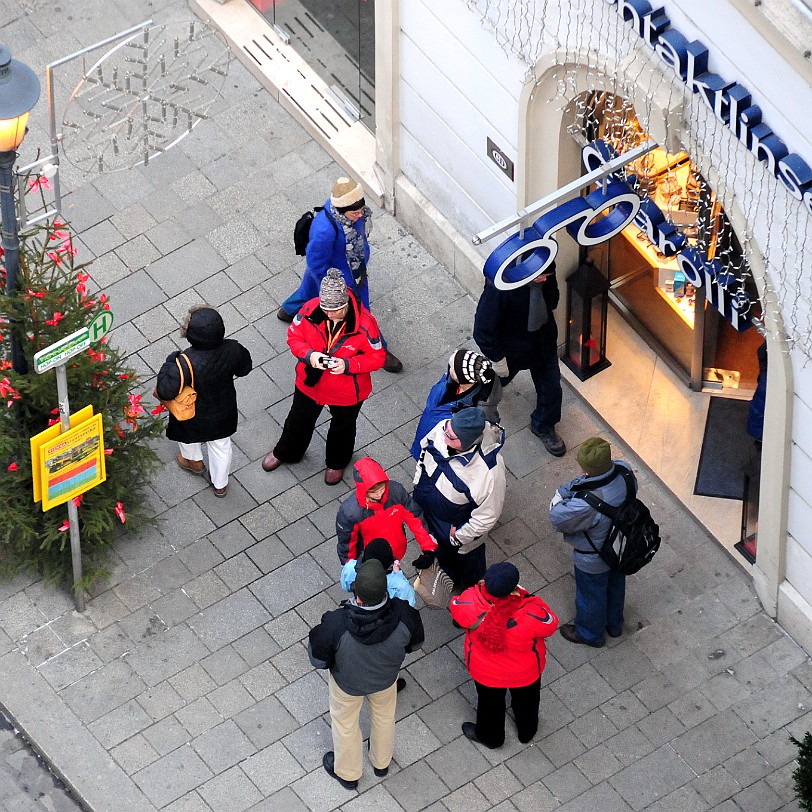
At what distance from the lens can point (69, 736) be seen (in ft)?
39.0

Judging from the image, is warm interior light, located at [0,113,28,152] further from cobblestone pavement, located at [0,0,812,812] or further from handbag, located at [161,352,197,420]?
cobblestone pavement, located at [0,0,812,812]

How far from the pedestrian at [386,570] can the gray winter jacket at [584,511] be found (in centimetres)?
106

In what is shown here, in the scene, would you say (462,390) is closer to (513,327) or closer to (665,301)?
(513,327)

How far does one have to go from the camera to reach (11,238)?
11086 mm

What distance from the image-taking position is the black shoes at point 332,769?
11602 mm

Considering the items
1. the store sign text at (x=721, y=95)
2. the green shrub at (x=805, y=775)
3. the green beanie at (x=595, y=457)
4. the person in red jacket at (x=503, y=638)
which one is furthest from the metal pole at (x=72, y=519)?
the green shrub at (x=805, y=775)

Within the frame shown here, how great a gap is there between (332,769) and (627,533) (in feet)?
7.97

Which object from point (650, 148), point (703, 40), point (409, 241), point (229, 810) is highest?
point (703, 40)

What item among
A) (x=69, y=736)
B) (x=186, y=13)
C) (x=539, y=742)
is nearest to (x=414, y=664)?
(x=539, y=742)

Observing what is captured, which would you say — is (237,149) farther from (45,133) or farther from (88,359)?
(88,359)

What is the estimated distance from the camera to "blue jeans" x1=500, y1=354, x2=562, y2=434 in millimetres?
13031

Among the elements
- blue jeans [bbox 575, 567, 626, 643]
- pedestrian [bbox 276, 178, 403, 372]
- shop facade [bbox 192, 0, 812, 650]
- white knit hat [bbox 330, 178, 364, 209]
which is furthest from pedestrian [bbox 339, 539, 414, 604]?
white knit hat [bbox 330, 178, 364, 209]

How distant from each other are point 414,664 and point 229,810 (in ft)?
5.24

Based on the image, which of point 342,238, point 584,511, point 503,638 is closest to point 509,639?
point 503,638
